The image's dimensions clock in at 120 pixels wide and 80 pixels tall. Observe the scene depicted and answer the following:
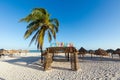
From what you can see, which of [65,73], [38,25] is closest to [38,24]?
[38,25]

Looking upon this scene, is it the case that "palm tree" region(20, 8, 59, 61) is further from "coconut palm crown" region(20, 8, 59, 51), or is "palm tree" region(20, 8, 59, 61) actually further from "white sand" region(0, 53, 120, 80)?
"white sand" region(0, 53, 120, 80)

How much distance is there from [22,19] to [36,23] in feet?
5.94

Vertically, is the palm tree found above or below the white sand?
above

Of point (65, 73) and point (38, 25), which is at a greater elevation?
point (38, 25)

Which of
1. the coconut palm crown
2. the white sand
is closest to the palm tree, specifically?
the coconut palm crown

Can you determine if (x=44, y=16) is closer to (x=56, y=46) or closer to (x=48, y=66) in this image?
(x=56, y=46)

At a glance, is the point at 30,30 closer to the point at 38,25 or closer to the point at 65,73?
the point at 38,25

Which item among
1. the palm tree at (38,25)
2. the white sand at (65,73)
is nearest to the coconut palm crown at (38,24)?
the palm tree at (38,25)

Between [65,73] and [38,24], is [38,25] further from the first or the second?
[65,73]

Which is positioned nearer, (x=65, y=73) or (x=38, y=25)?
(x=65, y=73)

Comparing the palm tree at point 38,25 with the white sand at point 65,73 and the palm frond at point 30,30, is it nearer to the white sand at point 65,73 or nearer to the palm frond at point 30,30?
the palm frond at point 30,30

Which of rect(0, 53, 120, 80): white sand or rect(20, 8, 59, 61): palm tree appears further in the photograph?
rect(20, 8, 59, 61): palm tree

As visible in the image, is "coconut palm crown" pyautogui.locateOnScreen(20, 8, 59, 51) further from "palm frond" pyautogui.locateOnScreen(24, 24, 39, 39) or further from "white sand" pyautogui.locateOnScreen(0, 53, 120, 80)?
"white sand" pyautogui.locateOnScreen(0, 53, 120, 80)

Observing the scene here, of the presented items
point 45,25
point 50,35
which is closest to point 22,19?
point 45,25
